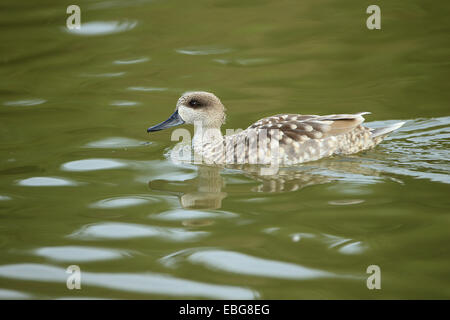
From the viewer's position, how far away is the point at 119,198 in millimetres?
6863

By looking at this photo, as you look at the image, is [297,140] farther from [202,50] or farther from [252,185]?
[202,50]

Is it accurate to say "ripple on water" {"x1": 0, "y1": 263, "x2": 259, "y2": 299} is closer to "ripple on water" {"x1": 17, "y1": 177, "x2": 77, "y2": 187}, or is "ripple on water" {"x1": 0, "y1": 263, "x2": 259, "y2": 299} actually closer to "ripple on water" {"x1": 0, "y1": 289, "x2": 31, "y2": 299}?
"ripple on water" {"x1": 0, "y1": 289, "x2": 31, "y2": 299}

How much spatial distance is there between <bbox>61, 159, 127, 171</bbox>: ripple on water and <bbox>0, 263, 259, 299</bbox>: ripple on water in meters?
2.29

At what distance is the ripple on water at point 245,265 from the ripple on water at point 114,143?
314 cm

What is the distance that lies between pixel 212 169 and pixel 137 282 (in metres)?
2.74

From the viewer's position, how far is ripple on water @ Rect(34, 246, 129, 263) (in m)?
5.65

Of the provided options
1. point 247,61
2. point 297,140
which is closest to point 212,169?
point 297,140

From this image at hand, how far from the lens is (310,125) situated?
7.89 metres

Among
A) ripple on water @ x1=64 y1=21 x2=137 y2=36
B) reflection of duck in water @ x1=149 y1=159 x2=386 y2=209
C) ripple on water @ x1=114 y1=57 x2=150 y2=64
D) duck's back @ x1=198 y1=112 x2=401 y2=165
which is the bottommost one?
reflection of duck in water @ x1=149 y1=159 x2=386 y2=209

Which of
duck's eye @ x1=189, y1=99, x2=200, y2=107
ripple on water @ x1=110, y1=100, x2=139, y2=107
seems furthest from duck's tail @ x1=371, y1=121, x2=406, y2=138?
ripple on water @ x1=110, y1=100, x2=139, y2=107

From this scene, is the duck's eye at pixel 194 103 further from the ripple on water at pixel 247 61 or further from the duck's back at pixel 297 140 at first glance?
the ripple on water at pixel 247 61

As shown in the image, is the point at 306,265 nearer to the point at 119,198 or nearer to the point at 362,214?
the point at 362,214

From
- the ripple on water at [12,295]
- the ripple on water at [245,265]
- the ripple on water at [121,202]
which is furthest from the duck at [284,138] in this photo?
the ripple on water at [12,295]

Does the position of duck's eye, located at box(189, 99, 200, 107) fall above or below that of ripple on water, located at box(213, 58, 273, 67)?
below
